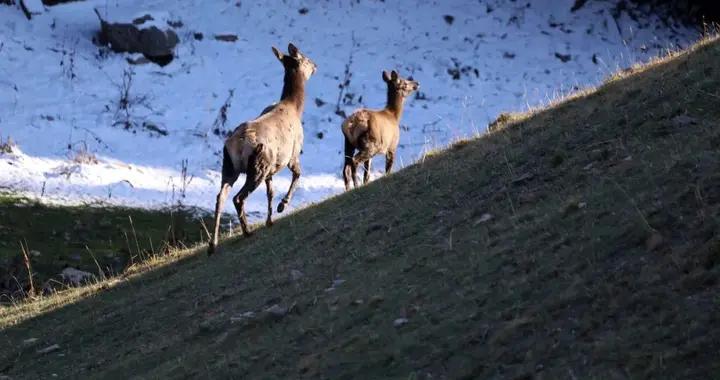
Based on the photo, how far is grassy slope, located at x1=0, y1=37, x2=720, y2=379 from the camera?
587cm

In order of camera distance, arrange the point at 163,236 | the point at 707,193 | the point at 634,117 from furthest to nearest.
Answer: the point at 163,236
the point at 634,117
the point at 707,193

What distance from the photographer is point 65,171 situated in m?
20.3

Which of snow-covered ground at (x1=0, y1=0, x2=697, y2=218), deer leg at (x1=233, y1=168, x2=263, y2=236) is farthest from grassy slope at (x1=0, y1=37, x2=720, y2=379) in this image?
snow-covered ground at (x1=0, y1=0, x2=697, y2=218)

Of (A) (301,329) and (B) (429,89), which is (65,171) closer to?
(B) (429,89)

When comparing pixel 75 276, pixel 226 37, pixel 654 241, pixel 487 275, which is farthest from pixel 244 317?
pixel 226 37

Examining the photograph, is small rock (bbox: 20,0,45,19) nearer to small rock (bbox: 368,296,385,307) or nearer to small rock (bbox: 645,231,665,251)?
small rock (bbox: 368,296,385,307)

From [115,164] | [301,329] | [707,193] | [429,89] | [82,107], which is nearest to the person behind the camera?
[707,193]

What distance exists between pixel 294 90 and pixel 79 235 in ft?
18.8

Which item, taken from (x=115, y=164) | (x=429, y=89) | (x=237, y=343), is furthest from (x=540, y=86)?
(x=237, y=343)

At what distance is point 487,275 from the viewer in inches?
283

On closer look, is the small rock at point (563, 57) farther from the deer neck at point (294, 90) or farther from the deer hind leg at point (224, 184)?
the deer hind leg at point (224, 184)

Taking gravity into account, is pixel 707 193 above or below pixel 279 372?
above

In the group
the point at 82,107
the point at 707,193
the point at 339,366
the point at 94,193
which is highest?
the point at 82,107

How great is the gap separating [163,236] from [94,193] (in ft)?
6.74
